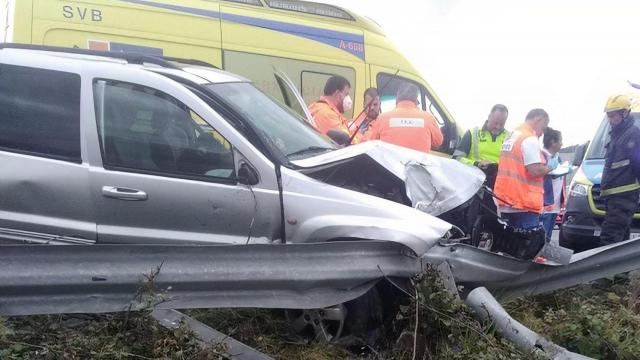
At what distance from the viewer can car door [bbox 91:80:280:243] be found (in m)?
3.62

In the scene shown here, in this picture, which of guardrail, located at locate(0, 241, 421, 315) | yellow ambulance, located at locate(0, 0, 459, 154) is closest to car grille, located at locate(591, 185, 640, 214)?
yellow ambulance, located at locate(0, 0, 459, 154)

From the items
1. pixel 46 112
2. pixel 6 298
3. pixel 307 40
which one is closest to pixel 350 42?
pixel 307 40

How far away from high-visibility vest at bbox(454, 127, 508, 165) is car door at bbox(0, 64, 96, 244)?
14.8 ft

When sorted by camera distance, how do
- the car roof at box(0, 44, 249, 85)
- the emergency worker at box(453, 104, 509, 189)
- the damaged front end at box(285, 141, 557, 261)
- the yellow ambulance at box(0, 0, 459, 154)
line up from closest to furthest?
the damaged front end at box(285, 141, 557, 261), the car roof at box(0, 44, 249, 85), the yellow ambulance at box(0, 0, 459, 154), the emergency worker at box(453, 104, 509, 189)

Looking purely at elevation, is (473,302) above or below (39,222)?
below

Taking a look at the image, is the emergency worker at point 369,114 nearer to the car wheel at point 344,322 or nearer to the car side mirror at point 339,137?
the car side mirror at point 339,137

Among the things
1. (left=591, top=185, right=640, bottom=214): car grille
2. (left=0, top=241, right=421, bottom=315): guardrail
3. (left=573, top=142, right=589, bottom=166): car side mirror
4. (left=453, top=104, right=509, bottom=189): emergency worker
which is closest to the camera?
(left=0, top=241, right=421, bottom=315): guardrail

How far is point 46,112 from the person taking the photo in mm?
3840

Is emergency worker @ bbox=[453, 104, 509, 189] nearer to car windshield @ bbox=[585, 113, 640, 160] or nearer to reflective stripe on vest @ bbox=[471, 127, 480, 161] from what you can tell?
reflective stripe on vest @ bbox=[471, 127, 480, 161]

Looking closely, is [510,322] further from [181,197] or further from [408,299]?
[181,197]

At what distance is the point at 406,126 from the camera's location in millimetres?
5621

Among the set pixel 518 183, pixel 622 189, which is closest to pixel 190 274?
pixel 518 183

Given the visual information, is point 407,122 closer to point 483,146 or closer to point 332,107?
point 332,107

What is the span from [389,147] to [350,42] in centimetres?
414
